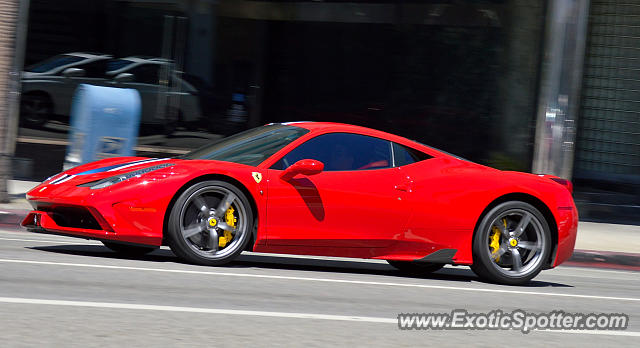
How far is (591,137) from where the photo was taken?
14.4 meters

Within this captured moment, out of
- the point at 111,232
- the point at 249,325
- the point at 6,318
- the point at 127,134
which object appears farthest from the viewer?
the point at 127,134

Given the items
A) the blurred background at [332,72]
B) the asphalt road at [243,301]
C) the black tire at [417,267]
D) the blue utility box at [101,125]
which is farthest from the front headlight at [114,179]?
the blurred background at [332,72]

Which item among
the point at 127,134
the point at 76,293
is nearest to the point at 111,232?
→ the point at 76,293

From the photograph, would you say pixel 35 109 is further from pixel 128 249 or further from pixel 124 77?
pixel 128 249

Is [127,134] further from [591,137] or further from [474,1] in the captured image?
[591,137]

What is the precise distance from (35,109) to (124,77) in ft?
4.62

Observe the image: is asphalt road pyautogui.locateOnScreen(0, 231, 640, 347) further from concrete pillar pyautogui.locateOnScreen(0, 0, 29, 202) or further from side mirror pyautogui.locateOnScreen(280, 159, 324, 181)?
concrete pillar pyautogui.locateOnScreen(0, 0, 29, 202)

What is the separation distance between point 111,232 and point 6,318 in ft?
6.49

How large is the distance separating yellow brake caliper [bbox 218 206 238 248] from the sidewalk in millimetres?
3506

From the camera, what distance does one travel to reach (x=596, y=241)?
11.7m

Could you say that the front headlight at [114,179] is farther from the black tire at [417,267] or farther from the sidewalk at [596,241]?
the sidewalk at [596,241]

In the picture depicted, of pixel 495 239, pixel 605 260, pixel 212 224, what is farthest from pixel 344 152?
pixel 605 260

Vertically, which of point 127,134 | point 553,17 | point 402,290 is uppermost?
point 553,17

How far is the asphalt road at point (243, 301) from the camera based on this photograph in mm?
4453
